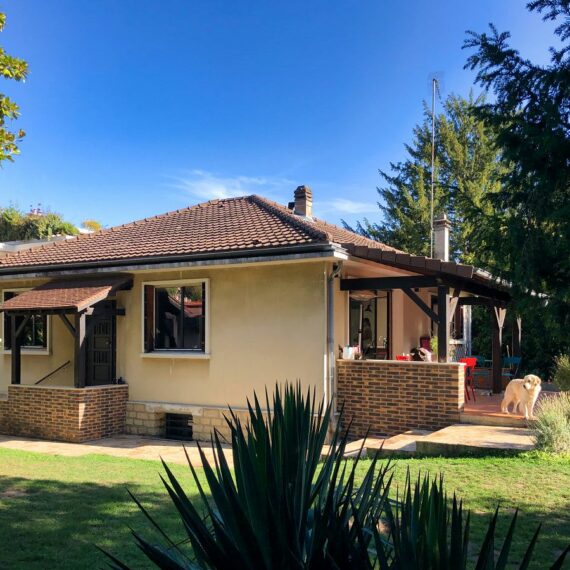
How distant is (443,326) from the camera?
36.0 ft

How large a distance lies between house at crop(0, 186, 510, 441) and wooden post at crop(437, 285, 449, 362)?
0.03 m

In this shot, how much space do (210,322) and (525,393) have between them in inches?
247

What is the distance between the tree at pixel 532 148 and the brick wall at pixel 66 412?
9.29m

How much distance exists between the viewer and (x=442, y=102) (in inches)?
1276

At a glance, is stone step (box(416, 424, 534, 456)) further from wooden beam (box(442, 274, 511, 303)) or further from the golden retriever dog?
wooden beam (box(442, 274, 511, 303))

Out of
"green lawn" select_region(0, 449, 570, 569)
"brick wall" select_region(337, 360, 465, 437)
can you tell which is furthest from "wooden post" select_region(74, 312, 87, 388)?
"brick wall" select_region(337, 360, 465, 437)

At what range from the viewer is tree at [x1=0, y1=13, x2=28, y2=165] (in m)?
6.74

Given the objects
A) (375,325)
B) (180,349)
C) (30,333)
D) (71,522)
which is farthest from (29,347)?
(71,522)

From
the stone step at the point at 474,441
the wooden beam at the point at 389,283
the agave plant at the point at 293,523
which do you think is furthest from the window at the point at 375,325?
the agave plant at the point at 293,523

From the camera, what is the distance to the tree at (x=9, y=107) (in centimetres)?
674

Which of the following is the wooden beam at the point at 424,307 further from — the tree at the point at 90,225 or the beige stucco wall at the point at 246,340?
the tree at the point at 90,225

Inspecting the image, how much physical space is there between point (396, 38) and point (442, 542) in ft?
52.8

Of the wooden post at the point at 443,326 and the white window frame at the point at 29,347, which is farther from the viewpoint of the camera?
the white window frame at the point at 29,347

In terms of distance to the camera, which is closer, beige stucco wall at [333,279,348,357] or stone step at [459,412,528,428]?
stone step at [459,412,528,428]
